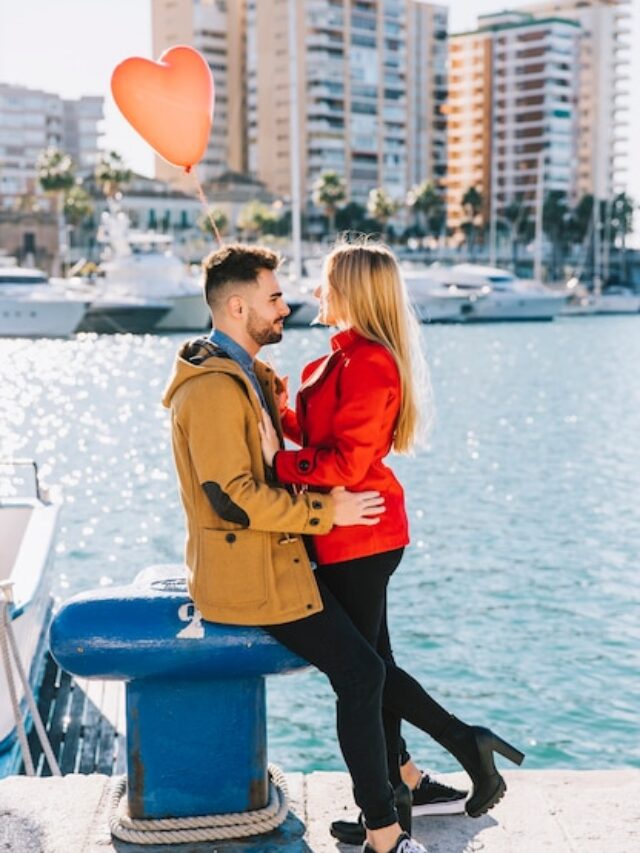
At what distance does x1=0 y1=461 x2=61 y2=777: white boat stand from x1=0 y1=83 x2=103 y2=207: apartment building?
109714 mm

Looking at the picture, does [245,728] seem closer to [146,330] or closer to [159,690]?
[159,690]

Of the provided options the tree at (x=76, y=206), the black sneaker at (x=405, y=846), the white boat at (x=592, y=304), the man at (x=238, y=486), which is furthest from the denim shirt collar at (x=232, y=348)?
the white boat at (x=592, y=304)

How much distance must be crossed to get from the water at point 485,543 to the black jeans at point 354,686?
4.05ft

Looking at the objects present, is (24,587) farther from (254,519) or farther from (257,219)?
(257,219)

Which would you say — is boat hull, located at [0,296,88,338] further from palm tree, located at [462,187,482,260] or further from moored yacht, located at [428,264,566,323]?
palm tree, located at [462,187,482,260]

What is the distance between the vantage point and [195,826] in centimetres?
355

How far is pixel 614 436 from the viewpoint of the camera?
2886 centimetres

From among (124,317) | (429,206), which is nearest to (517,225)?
(429,206)

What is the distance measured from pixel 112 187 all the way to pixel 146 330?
21.1 meters

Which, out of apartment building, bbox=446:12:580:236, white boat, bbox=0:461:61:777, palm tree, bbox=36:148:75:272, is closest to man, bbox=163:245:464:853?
white boat, bbox=0:461:61:777

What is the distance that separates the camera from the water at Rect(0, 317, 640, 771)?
32.2 ft

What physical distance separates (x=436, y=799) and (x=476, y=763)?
0.71 ft

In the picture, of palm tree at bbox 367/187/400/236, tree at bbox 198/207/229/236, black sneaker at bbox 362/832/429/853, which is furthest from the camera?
palm tree at bbox 367/187/400/236

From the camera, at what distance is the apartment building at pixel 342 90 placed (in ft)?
380
